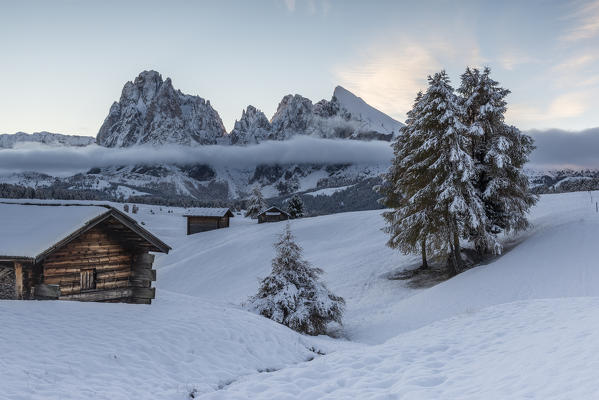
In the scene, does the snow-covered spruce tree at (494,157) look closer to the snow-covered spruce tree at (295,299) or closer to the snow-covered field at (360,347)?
the snow-covered field at (360,347)

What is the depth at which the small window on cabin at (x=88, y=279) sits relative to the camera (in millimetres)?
13859

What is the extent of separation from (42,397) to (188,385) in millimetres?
2881

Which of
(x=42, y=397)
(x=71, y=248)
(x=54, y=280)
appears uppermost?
(x=71, y=248)

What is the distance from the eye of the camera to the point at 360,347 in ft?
44.7

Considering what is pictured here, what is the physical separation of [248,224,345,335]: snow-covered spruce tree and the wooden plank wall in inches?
255

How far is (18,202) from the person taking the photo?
15703 mm

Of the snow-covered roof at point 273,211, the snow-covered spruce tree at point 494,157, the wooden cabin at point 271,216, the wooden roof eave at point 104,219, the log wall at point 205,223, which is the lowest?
the log wall at point 205,223

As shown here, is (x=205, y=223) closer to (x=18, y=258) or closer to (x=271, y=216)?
(x=271, y=216)

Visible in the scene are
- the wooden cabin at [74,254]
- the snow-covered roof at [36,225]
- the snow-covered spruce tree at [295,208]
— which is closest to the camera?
the snow-covered roof at [36,225]

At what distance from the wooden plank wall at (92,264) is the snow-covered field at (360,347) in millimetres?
989

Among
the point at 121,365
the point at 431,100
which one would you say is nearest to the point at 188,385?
the point at 121,365

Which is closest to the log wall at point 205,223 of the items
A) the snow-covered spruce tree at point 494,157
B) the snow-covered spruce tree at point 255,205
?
the snow-covered spruce tree at point 255,205

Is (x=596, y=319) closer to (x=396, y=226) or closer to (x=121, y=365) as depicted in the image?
(x=121, y=365)

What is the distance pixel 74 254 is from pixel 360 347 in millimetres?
11232
